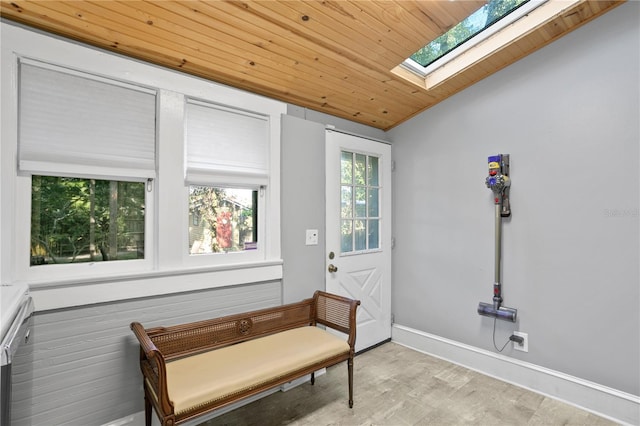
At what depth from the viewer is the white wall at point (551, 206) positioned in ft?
6.55

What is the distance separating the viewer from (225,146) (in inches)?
83.9

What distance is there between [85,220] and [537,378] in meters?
3.23

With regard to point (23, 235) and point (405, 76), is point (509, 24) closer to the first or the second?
point (405, 76)

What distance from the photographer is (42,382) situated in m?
1.50

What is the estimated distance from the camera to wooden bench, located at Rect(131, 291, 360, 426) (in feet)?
4.80

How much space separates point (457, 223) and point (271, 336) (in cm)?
189

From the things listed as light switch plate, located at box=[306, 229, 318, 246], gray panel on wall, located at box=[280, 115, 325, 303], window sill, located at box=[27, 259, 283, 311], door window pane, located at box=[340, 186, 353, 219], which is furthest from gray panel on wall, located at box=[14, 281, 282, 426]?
door window pane, located at box=[340, 186, 353, 219]

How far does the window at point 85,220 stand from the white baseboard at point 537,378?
261 centimetres

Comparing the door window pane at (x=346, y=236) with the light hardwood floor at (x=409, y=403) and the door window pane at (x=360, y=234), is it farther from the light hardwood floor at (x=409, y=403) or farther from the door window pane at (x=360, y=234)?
the light hardwood floor at (x=409, y=403)

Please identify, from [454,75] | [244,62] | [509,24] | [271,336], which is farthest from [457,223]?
[244,62]

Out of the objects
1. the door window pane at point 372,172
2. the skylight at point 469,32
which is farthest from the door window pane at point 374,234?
the skylight at point 469,32

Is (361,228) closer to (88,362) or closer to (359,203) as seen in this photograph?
(359,203)

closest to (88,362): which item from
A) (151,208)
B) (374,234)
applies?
(151,208)

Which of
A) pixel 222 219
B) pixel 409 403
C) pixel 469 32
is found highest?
pixel 469 32
